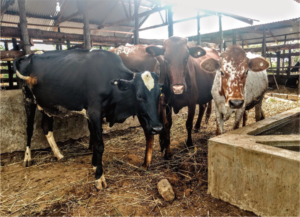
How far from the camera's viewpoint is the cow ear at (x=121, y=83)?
9.23ft

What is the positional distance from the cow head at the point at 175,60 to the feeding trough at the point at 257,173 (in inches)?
48.3

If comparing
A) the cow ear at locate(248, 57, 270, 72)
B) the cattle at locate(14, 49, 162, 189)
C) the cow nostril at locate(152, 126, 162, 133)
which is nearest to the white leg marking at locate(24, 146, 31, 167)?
the cattle at locate(14, 49, 162, 189)

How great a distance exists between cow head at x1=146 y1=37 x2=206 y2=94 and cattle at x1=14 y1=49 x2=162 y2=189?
58 cm

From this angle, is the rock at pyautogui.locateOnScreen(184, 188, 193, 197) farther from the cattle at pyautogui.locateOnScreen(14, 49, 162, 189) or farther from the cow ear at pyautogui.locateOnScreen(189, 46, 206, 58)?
the cow ear at pyautogui.locateOnScreen(189, 46, 206, 58)

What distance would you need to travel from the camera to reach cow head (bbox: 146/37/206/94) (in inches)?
138

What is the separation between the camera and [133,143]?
459cm

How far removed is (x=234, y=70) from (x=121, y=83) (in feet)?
5.54

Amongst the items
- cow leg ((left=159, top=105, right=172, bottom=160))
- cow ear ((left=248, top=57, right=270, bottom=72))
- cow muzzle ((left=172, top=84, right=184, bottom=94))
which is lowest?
cow leg ((left=159, top=105, right=172, bottom=160))

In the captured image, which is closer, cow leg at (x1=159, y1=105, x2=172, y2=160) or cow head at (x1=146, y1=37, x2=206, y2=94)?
cow head at (x1=146, y1=37, x2=206, y2=94)

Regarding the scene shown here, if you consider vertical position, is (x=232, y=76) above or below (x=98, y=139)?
above

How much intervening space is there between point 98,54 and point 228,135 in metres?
2.18

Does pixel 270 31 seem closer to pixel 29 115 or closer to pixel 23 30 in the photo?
pixel 23 30

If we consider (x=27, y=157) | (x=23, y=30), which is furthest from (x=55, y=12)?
(x=27, y=157)

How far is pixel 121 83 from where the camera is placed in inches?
112
